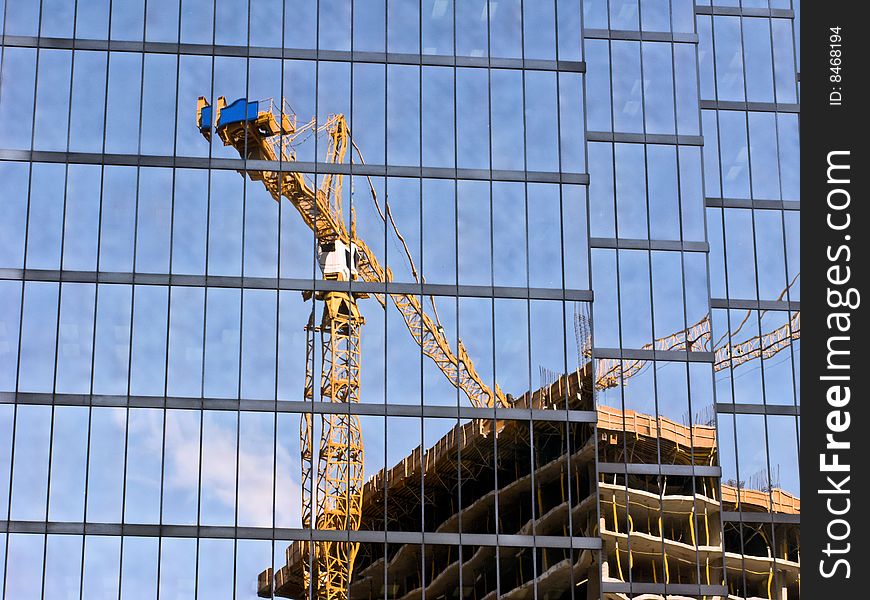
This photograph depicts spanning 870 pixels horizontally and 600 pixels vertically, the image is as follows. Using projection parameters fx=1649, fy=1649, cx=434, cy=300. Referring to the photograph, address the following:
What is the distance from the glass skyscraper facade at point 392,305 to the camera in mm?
53375

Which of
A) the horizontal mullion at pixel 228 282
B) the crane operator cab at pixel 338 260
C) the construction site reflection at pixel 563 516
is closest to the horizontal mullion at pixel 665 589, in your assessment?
the construction site reflection at pixel 563 516

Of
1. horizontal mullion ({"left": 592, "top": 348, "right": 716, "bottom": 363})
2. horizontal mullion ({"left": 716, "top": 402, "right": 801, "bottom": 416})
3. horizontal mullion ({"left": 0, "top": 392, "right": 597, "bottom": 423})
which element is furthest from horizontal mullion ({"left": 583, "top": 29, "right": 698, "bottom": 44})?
horizontal mullion ({"left": 0, "top": 392, "right": 597, "bottom": 423})

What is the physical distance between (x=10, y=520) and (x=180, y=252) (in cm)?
1045

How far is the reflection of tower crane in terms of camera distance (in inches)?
2100

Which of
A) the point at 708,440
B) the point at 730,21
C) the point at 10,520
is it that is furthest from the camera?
the point at 730,21

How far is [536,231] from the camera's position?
2250 inches

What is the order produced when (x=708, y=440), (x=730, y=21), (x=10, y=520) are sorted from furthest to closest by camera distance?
(x=730, y=21) → (x=708, y=440) → (x=10, y=520)

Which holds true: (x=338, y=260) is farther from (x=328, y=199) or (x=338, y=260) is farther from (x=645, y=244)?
(x=645, y=244)

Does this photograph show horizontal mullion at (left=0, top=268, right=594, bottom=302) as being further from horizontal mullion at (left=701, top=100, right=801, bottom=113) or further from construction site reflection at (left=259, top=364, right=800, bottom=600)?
horizontal mullion at (left=701, top=100, right=801, bottom=113)

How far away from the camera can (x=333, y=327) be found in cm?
5478

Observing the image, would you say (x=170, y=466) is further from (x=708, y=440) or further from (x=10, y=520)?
(x=708, y=440)

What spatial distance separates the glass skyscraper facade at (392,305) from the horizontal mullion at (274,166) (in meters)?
0.11

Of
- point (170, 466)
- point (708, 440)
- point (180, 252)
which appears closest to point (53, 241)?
point (180, 252)

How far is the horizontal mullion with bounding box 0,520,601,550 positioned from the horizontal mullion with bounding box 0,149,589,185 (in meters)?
12.5
